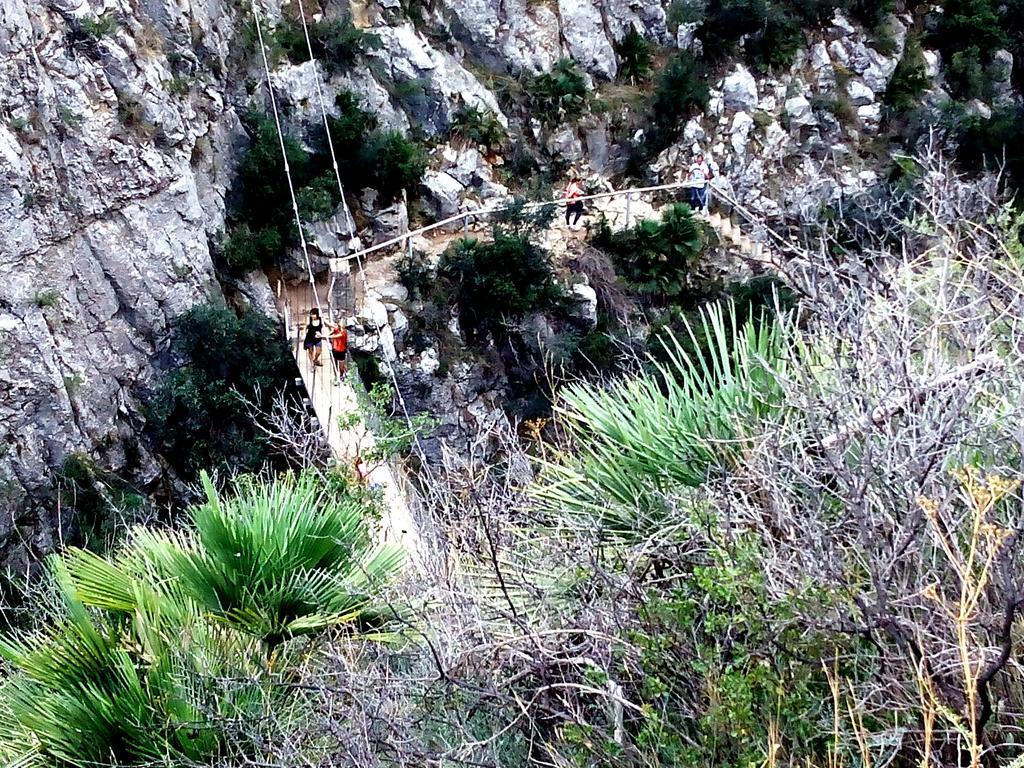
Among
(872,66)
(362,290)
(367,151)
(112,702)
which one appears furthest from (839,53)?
(112,702)

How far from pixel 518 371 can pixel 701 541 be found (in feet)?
42.0

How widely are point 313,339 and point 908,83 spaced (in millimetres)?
15323

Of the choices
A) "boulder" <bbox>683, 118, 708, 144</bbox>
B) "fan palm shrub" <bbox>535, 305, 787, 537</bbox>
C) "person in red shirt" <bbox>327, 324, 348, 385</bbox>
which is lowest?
"person in red shirt" <bbox>327, 324, 348, 385</bbox>

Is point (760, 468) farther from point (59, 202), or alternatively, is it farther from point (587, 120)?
point (587, 120)

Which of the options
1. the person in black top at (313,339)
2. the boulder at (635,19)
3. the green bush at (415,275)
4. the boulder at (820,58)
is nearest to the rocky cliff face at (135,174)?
the green bush at (415,275)

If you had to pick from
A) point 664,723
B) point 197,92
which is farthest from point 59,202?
point 664,723

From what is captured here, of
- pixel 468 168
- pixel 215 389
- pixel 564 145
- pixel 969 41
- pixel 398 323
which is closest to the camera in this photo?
pixel 215 389

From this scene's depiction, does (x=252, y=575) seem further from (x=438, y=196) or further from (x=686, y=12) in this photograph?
(x=686, y=12)

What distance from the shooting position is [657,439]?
3.57 metres

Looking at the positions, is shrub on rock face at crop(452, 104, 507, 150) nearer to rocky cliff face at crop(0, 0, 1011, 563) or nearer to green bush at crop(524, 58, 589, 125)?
rocky cliff face at crop(0, 0, 1011, 563)

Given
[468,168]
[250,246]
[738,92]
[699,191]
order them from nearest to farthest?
[250,246]
[699,191]
[468,168]
[738,92]

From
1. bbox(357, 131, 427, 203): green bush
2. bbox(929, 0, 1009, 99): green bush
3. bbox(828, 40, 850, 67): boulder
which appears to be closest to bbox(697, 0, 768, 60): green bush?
bbox(828, 40, 850, 67): boulder

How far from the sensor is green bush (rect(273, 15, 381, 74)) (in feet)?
49.3

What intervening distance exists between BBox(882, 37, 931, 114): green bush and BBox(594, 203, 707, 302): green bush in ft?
22.7
